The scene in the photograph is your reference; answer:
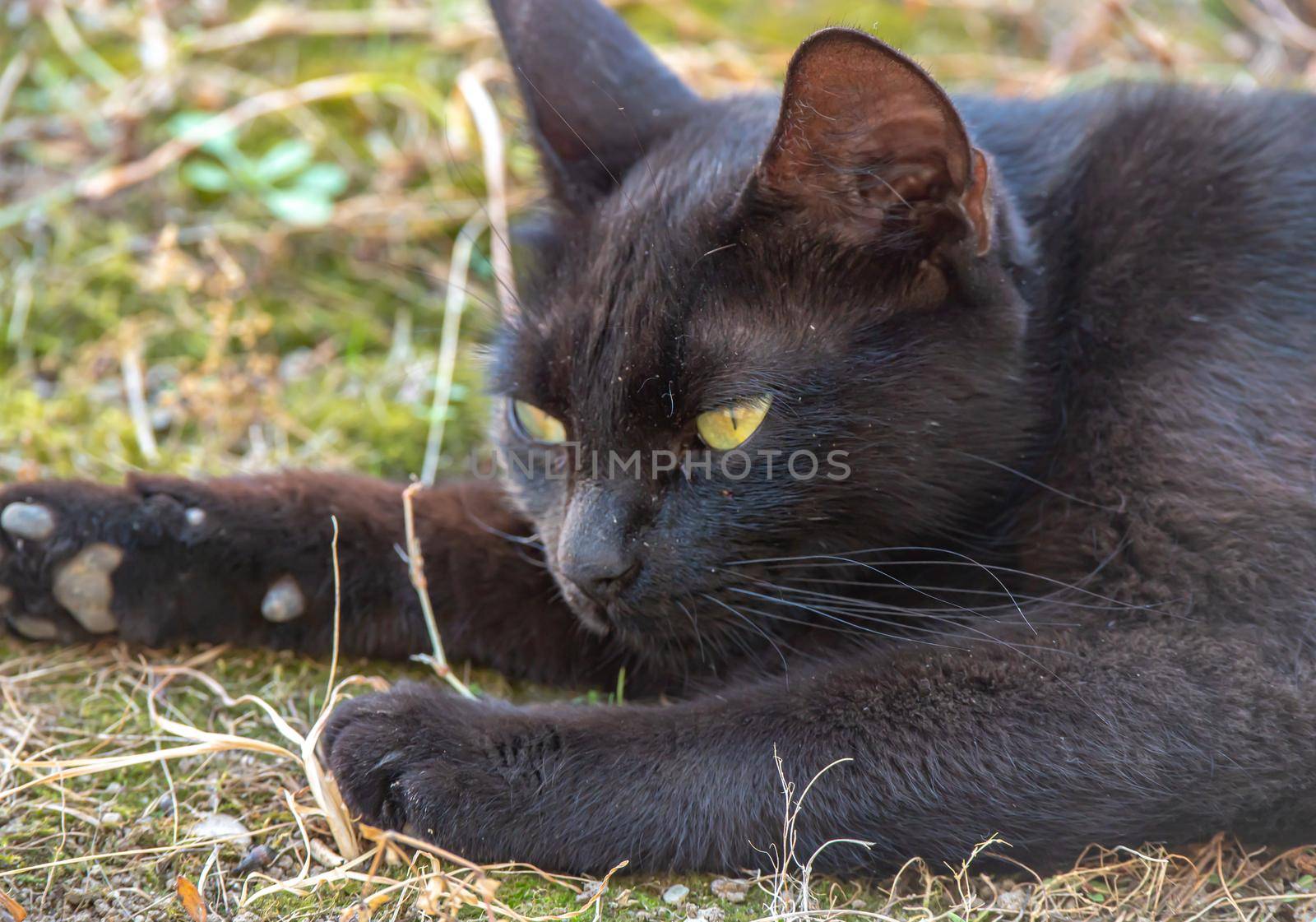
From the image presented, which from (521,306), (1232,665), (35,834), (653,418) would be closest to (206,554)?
(35,834)

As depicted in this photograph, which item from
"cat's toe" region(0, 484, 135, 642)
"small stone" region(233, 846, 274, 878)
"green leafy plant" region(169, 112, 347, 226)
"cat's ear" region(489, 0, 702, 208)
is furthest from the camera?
"green leafy plant" region(169, 112, 347, 226)

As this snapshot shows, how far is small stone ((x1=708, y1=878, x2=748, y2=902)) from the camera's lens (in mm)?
1450

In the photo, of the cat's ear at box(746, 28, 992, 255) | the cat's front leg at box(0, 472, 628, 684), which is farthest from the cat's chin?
the cat's ear at box(746, 28, 992, 255)

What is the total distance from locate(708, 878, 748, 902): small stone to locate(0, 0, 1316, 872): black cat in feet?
0.13

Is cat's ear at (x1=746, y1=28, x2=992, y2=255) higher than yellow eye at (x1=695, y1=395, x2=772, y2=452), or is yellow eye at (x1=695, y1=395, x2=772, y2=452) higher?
cat's ear at (x1=746, y1=28, x2=992, y2=255)

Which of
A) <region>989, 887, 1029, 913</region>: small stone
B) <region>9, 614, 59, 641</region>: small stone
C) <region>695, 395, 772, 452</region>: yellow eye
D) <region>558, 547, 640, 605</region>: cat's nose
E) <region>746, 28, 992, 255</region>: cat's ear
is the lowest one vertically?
<region>9, 614, 59, 641</region>: small stone

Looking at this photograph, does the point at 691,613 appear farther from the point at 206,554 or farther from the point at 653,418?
the point at 206,554

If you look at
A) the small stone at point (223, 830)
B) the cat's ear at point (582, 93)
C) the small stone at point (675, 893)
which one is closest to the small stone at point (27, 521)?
the small stone at point (223, 830)

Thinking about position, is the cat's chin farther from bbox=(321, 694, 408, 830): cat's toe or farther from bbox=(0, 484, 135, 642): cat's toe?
bbox=(0, 484, 135, 642): cat's toe

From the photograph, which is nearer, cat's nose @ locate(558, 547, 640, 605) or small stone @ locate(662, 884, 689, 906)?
small stone @ locate(662, 884, 689, 906)

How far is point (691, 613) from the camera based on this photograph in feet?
5.28

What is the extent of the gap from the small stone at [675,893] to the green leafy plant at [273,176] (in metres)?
2.00

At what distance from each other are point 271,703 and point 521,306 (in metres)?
0.72

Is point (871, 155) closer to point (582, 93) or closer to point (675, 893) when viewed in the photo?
point (582, 93)
